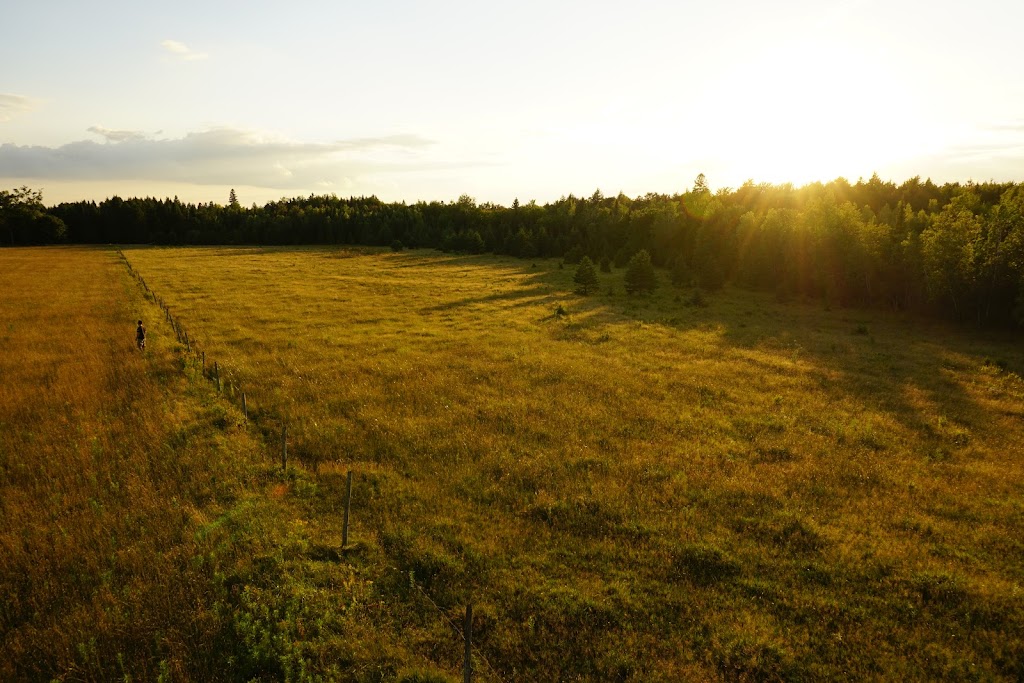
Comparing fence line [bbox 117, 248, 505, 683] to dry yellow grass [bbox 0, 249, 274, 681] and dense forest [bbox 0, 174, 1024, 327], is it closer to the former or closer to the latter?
dry yellow grass [bbox 0, 249, 274, 681]

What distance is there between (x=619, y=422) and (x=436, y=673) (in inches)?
526

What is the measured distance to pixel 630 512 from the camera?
13.8m

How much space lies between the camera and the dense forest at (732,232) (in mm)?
44781

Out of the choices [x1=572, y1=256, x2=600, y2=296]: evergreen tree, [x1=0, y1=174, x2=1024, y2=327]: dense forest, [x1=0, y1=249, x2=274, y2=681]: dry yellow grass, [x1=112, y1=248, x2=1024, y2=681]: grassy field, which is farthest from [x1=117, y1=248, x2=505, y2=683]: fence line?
[x1=0, y1=174, x2=1024, y2=327]: dense forest

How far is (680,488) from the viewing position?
49.8 ft

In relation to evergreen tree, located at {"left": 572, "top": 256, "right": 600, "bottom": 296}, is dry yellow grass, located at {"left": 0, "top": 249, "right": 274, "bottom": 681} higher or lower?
lower

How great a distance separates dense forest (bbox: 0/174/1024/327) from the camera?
1763 inches

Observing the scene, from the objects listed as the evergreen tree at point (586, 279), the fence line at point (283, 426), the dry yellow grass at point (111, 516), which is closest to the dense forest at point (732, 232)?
the evergreen tree at point (586, 279)

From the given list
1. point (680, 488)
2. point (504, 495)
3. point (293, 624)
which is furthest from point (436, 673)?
point (680, 488)

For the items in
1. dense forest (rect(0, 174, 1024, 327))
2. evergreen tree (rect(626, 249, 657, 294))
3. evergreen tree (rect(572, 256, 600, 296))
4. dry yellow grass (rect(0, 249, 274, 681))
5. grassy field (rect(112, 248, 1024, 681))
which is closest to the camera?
dry yellow grass (rect(0, 249, 274, 681))

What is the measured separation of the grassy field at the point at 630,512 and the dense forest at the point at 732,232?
52.0ft

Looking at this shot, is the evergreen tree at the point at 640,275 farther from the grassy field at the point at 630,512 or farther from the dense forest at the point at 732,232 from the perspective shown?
the grassy field at the point at 630,512

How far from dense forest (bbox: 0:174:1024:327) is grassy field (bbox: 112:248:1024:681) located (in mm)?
15844

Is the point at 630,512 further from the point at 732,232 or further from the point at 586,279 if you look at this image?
the point at 732,232
